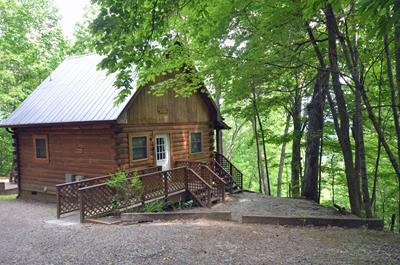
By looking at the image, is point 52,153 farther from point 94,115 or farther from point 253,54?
point 253,54

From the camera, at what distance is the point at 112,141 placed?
35.3 ft

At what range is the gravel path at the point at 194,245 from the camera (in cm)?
510

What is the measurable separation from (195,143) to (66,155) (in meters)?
5.45

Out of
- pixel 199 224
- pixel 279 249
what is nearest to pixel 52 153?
pixel 199 224

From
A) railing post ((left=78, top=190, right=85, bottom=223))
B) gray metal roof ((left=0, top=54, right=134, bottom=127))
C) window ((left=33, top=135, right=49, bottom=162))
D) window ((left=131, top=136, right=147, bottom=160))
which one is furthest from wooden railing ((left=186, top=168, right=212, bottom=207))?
window ((left=33, top=135, right=49, bottom=162))

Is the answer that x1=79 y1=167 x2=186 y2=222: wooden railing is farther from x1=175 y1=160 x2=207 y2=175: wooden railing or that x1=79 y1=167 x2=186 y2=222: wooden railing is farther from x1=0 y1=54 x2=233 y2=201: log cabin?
x1=0 y1=54 x2=233 y2=201: log cabin

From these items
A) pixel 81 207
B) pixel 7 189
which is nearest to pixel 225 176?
pixel 81 207

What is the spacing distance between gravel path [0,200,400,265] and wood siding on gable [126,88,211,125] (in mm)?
4486

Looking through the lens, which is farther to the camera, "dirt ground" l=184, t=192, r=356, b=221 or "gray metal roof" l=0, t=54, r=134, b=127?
"gray metal roof" l=0, t=54, r=134, b=127

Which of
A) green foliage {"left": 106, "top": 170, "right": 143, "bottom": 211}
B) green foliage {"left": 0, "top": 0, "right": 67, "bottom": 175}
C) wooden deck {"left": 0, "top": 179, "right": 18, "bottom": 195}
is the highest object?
green foliage {"left": 0, "top": 0, "right": 67, "bottom": 175}

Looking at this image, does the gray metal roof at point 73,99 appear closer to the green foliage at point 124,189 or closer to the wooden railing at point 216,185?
the green foliage at point 124,189

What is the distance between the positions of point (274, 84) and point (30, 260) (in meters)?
10.4

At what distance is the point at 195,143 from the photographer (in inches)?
579

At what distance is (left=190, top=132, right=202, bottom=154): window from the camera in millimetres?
14467
